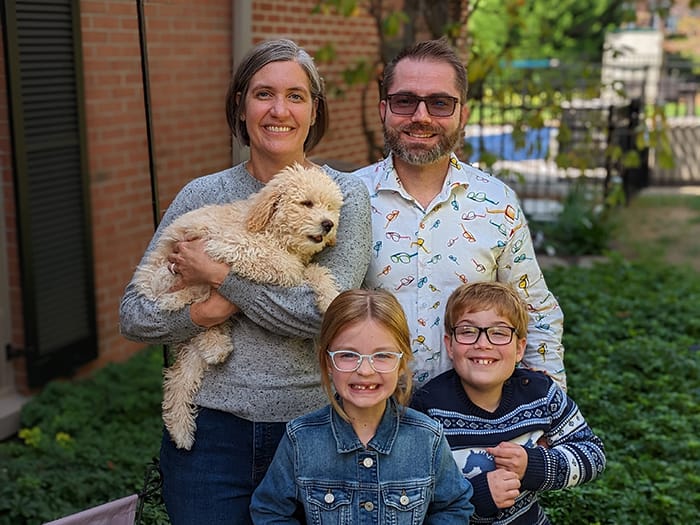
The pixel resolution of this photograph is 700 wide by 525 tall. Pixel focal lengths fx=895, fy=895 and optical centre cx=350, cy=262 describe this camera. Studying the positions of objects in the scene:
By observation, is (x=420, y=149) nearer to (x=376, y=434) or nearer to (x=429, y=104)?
(x=429, y=104)

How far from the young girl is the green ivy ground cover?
1550 mm

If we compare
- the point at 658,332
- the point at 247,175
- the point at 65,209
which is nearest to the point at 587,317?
the point at 658,332

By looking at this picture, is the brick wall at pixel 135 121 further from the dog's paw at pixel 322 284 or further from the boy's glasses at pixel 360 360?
the boy's glasses at pixel 360 360

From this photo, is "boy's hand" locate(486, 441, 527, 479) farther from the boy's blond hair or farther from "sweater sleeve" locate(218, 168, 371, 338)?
"sweater sleeve" locate(218, 168, 371, 338)

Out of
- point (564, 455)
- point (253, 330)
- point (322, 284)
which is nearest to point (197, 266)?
point (253, 330)

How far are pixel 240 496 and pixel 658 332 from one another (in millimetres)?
5729

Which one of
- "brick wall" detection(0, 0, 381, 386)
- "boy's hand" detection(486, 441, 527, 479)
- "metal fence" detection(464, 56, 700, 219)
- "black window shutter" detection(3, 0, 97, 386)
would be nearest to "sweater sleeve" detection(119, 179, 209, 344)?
"boy's hand" detection(486, 441, 527, 479)

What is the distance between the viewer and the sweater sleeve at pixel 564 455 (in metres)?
2.58

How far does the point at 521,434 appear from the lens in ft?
8.72

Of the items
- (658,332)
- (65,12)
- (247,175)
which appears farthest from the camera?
(658,332)

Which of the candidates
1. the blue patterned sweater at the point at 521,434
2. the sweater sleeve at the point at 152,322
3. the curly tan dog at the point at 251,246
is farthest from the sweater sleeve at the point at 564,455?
the sweater sleeve at the point at 152,322

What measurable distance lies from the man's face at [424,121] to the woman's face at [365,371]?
0.68 metres

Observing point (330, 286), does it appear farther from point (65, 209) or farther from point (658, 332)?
point (658, 332)

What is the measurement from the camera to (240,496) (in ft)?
8.21
